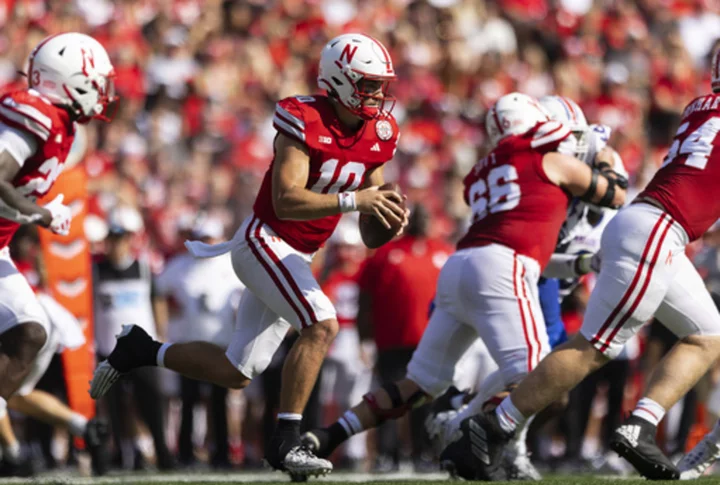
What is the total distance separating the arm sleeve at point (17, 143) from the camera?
20.0 feet

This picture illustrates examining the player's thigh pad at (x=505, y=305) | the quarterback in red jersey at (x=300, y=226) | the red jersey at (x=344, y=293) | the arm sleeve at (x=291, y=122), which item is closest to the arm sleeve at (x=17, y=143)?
the quarterback in red jersey at (x=300, y=226)

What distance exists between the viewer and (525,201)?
6.60 metres

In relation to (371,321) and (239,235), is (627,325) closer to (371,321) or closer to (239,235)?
(239,235)

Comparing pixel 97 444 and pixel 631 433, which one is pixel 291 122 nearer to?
pixel 631 433

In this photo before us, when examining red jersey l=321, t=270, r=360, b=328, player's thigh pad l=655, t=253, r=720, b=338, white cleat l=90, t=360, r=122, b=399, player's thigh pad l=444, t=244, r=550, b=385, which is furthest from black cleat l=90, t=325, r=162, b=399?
red jersey l=321, t=270, r=360, b=328

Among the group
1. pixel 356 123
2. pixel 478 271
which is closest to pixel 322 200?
pixel 356 123

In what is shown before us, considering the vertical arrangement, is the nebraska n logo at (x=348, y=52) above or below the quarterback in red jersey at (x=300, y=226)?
above

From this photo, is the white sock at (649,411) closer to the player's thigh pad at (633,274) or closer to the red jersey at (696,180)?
the player's thigh pad at (633,274)

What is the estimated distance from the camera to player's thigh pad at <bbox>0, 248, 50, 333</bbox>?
623cm

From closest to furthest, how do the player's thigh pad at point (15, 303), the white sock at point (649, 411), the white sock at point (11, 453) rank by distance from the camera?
the white sock at point (649, 411)
the player's thigh pad at point (15, 303)
the white sock at point (11, 453)

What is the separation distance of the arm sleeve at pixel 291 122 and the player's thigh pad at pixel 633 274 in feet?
4.69

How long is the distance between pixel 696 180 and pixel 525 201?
3.27ft

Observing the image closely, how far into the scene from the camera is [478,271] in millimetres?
6469

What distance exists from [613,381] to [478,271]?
3717 millimetres
